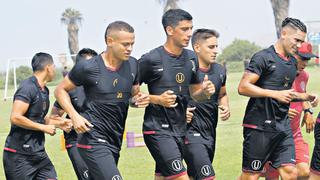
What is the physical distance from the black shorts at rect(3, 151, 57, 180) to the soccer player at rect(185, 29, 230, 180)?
5.79ft

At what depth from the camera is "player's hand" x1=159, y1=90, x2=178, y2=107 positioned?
841 centimetres

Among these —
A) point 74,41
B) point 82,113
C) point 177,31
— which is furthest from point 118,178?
point 74,41

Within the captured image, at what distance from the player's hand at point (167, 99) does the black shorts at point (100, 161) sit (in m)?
0.87

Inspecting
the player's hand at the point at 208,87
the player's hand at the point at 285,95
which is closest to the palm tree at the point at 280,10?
the player's hand at the point at 208,87

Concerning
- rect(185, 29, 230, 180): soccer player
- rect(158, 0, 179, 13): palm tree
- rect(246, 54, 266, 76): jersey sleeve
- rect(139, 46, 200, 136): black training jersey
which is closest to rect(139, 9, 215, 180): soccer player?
rect(139, 46, 200, 136): black training jersey

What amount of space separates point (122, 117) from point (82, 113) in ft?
1.54

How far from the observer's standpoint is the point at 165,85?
8859 mm

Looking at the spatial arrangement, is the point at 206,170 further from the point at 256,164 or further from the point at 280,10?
the point at 280,10

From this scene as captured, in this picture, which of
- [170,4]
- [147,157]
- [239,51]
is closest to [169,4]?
[170,4]

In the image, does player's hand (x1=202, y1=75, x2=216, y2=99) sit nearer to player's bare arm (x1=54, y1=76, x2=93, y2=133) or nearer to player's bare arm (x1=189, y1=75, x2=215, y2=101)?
player's bare arm (x1=189, y1=75, x2=215, y2=101)

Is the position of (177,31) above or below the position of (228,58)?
above

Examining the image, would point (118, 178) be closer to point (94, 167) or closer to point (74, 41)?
point (94, 167)

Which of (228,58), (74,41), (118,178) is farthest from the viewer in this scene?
(228,58)

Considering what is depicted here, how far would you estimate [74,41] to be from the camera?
80.7 meters
